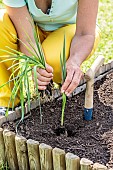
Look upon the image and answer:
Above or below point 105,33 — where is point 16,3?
below

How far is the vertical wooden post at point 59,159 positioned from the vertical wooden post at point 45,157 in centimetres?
4

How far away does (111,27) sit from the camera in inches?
173

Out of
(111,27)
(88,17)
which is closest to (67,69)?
(88,17)

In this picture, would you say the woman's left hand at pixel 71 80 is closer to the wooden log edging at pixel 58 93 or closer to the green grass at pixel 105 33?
the wooden log edging at pixel 58 93

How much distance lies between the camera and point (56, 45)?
2.98 meters

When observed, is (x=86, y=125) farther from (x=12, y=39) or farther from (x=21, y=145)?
(x=12, y=39)

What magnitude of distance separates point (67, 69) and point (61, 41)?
0.38 metres

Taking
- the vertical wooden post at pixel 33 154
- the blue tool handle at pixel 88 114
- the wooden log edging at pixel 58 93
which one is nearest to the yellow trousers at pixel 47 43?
the wooden log edging at pixel 58 93

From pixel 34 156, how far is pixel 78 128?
40 centimetres

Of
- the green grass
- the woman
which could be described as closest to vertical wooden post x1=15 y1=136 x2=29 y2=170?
the woman

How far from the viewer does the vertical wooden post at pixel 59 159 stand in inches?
94.7

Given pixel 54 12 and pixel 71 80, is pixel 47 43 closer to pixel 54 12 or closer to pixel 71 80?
pixel 54 12

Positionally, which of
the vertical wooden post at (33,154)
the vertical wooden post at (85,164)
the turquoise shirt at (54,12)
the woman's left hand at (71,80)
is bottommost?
the vertical wooden post at (85,164)

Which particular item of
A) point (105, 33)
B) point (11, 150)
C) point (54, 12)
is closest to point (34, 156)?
point (11, 150)
